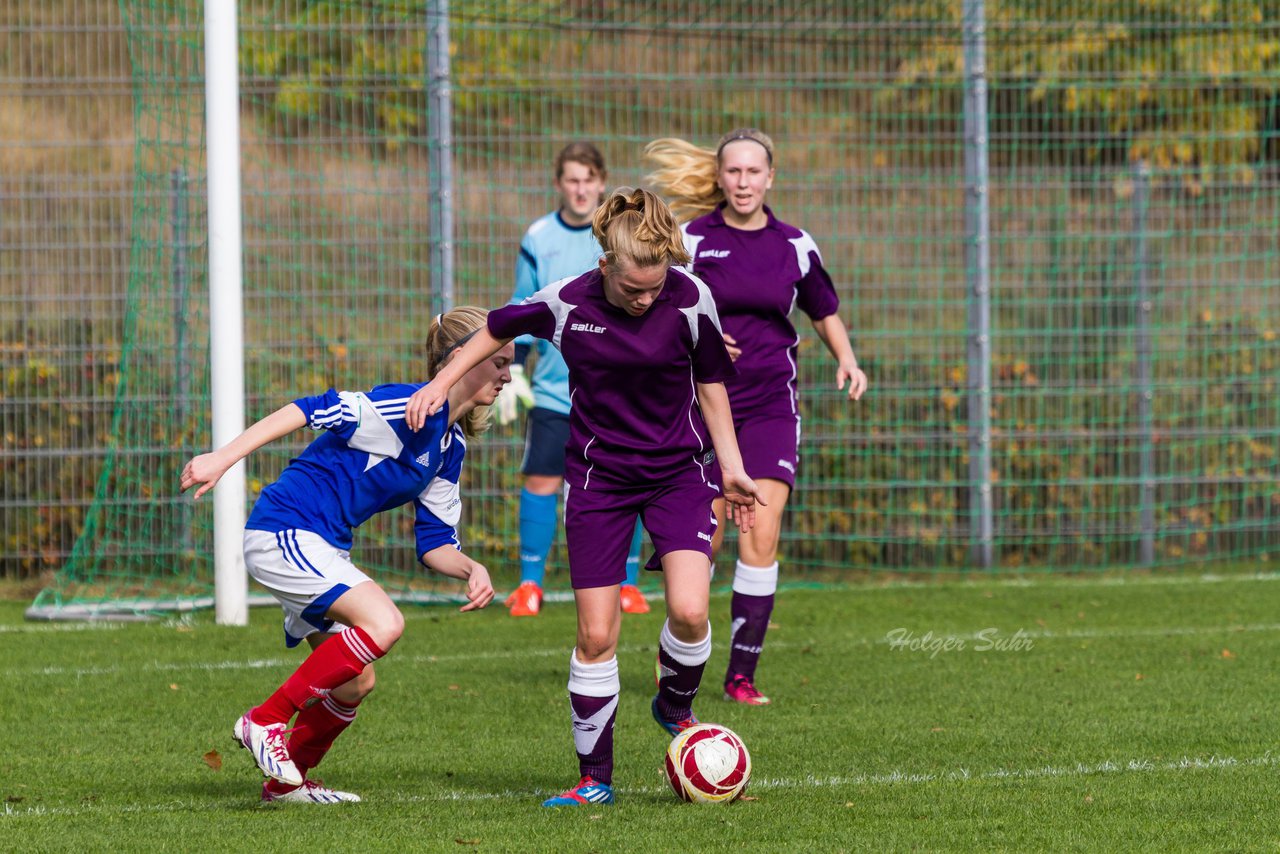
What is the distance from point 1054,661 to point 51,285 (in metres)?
6.53

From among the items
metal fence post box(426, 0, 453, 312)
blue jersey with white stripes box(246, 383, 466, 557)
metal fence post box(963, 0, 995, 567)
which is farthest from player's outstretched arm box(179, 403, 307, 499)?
metal fence post box(963, 0, 995, 567)

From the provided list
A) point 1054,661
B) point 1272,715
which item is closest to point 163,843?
point 1272,715

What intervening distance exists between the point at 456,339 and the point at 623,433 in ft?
1.96

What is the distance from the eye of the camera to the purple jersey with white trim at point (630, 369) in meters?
4.72

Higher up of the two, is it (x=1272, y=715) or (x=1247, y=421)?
(x=1247, y=421)

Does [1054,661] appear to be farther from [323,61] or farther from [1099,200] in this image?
[323,61]

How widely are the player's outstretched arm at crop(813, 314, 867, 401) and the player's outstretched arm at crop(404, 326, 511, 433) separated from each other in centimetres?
229

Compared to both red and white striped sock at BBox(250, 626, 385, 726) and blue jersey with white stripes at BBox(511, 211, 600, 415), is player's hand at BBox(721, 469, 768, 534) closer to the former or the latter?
red and white striped sock at BBox(250, 626, 385, 726)

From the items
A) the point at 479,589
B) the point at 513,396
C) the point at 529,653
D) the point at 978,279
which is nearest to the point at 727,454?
the point at 479,589

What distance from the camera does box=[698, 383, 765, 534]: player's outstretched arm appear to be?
4.81m

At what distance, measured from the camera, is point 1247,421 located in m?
11.3

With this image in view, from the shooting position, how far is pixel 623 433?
4.83 metres

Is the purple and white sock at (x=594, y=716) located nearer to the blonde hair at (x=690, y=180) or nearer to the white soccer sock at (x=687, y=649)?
the white soccer sock at (x=687, y=649)

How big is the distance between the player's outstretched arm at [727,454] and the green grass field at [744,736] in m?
0.83
